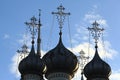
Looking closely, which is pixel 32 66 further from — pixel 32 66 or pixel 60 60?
pixel 60 60

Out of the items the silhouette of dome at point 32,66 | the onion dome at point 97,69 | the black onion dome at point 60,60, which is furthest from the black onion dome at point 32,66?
the onion dome at point 97,69

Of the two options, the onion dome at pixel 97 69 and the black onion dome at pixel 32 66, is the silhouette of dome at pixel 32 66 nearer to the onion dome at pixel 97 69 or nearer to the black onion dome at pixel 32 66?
the black onion dome at pixel 32 66

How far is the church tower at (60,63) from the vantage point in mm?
32719

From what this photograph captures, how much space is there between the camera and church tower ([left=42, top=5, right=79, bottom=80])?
32.7 m

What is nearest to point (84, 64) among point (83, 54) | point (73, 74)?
point (83, 54)

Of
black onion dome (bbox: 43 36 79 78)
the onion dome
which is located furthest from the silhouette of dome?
the onion dome

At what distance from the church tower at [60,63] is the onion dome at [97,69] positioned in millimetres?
750

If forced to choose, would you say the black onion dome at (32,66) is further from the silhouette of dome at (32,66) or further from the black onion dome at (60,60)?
the black onion dome at (60,60)

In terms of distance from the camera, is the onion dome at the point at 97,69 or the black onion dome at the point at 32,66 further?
the black onion dome at the point at 32,66

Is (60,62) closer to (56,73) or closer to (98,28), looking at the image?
(56,73)

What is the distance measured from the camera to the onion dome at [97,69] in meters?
33.0

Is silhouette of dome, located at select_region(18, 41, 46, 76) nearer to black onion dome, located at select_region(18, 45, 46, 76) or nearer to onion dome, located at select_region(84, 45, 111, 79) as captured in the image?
black onion dome, located at select_region(18, 45, 46, 76)

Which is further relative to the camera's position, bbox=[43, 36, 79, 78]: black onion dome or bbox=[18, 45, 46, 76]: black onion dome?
bbox=[18, 45, 46, 76]: black onion dome

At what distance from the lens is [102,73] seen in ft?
108
